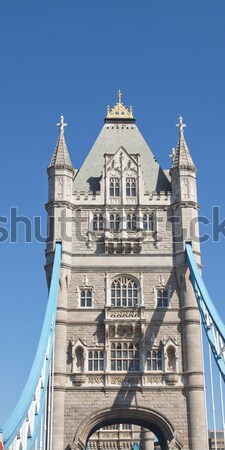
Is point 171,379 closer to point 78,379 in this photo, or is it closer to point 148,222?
point 78,379

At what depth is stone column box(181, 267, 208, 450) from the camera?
3431 centimetres

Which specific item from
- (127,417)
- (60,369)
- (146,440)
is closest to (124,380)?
(127,417)

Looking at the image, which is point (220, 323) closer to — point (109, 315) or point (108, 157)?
point (109, 315)

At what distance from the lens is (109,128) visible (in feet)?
145

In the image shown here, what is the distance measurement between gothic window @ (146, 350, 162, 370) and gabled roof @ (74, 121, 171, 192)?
31.3 feet

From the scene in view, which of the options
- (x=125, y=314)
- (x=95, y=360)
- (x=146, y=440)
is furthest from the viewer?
(x=146, y=440)

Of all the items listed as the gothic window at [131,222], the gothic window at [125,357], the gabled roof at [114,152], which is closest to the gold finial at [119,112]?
the gabled roof at [114,152]

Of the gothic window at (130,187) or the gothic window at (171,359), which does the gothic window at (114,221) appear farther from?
the gothic window at (171,359)

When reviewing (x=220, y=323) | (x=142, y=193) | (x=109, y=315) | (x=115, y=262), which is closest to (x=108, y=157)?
(x=142, y=193)

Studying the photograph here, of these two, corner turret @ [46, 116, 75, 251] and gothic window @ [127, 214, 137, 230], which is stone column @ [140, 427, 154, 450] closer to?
gothic window @ [127, 214, 137, 230]

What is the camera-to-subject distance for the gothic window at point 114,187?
40125mm

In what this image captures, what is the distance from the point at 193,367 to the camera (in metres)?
35.3

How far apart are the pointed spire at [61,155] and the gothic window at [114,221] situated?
3802 millimetres

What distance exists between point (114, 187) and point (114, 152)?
3.09 m
